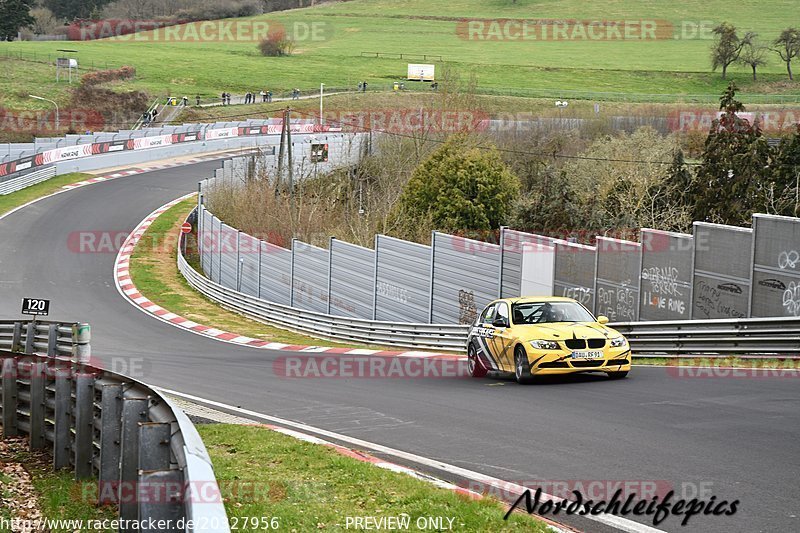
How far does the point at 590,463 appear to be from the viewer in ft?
30.8

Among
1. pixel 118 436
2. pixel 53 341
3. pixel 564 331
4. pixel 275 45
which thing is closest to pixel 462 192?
pixel 53 341

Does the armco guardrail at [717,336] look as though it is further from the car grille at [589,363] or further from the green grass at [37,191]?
the green grass at [37,191]

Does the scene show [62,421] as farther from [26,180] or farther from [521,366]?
[26,180]

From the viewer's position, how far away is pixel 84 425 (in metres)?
10.3

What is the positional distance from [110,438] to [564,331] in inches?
330

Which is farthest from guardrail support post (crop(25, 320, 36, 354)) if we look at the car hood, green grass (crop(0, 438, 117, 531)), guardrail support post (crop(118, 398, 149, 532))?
guardrail support post (crop(118, 398, 149, 532))

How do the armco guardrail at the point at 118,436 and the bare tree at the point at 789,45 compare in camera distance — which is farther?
the bare tree at the point at 789,45

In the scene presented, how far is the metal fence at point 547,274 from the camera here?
18.4 meters

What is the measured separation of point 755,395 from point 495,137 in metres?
61.0

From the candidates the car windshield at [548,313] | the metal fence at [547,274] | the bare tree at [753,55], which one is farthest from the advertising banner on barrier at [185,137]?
the bare tree at [753,55]

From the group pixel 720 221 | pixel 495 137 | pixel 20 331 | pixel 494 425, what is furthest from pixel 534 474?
pixel 495 137

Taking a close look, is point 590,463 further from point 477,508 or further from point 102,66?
point 102,66

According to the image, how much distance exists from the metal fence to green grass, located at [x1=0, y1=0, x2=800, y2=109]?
70627mm

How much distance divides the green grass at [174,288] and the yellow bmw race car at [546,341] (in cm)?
1171
